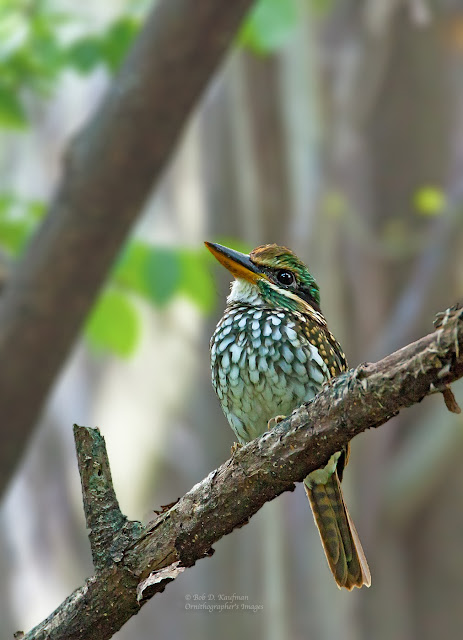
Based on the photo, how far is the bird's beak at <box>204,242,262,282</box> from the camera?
2.37 metres

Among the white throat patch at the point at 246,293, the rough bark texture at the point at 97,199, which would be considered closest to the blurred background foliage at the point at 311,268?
the rough bark texture at the point at 97,199

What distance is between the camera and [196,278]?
436 centimetres

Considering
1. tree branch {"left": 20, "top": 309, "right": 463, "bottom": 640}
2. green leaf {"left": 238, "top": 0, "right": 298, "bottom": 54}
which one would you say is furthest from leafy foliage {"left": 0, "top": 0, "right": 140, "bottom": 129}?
tree branch {"left": 20, "top": 309, "right": 463, "bottom": 640}

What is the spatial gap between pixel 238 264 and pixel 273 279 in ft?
0.46

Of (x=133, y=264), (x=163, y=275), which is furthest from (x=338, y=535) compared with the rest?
(x=133, y=264)

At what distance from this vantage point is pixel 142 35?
3.81 m

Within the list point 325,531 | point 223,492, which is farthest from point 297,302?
point 223,492

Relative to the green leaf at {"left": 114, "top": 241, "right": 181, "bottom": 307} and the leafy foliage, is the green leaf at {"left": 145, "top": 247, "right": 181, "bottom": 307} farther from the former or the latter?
the leafy foliage

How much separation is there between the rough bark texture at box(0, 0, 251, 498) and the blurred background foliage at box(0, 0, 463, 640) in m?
0.64

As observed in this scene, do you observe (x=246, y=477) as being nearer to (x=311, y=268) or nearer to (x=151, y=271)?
(x=151, y=271)

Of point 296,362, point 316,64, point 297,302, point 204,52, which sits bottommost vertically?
point 296,362

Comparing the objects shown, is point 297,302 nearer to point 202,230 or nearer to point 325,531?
point 325,531

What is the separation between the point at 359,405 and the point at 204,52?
2367 mm

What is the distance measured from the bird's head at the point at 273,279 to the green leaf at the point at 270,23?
2131 millimetres
